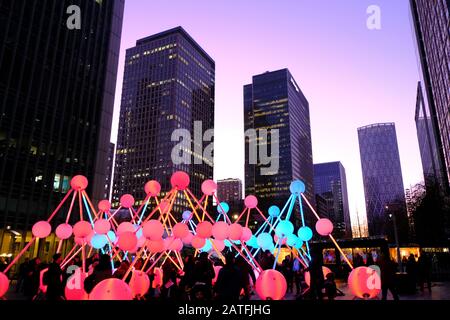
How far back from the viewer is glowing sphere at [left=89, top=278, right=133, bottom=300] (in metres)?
7.14

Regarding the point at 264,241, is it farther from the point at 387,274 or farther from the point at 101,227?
the point at 101,227

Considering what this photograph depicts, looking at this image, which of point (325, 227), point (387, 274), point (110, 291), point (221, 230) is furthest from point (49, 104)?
point (387, 274)

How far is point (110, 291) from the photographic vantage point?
718cm

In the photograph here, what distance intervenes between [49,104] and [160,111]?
10541 cm

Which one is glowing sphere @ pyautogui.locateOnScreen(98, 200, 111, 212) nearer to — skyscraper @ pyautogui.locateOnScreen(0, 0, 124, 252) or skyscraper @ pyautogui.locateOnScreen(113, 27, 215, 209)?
skyscraper @ pyautogui.locateOnScreen(0, 0, 124, 252)

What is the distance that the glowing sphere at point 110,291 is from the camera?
7.14m

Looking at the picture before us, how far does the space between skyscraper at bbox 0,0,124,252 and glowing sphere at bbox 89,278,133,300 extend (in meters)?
28.6

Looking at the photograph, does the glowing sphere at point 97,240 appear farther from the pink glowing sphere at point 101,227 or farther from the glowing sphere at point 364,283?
the glowing sphere at point 364,283

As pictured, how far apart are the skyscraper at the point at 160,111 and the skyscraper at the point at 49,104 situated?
3614 inches

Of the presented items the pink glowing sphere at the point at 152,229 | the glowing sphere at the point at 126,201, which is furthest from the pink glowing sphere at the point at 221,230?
the glowing sphere at the point at 126,201

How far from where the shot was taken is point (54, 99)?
36281mm

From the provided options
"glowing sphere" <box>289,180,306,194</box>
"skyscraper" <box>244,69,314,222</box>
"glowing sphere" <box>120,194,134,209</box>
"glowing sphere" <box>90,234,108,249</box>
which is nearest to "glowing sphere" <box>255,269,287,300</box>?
"glowing sphere" <box>289,180,306,194</box>
